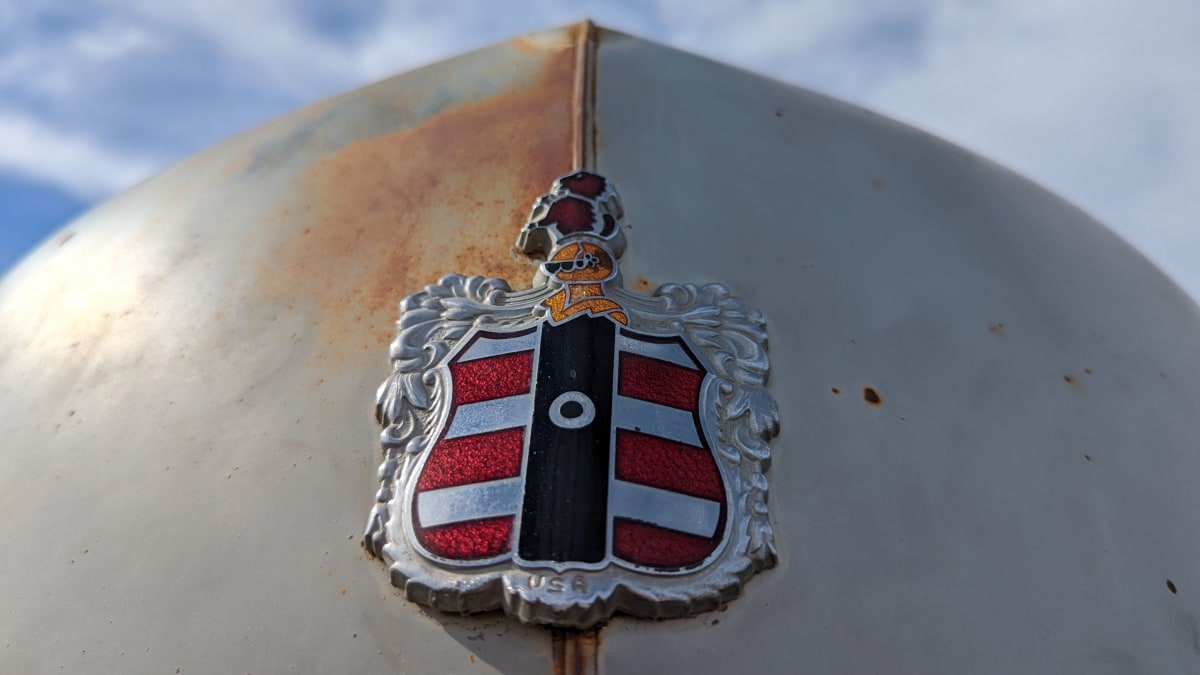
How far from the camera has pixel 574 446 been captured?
53.5 inches

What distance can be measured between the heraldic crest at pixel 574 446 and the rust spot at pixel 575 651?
0.02 meters

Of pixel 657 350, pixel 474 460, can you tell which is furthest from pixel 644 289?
pixel 474 460

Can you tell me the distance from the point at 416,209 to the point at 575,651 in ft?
2.67

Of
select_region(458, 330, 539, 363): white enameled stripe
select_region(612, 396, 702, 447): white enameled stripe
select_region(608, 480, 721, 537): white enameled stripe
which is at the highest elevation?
select_region(458, 330, 539, 363): white enameled stripe

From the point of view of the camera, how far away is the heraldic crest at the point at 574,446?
1.29m

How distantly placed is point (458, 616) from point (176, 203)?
110 centimetres

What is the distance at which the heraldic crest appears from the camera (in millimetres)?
1289

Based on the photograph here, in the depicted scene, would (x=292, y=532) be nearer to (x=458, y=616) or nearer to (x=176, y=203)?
(x=458, y=616)

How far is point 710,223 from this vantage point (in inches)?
71.0

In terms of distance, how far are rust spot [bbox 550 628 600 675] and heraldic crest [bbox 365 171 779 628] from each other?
0.06 ft

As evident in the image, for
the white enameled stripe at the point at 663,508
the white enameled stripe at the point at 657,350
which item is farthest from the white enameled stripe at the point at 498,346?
the white enameled stripe at the point at 663,508

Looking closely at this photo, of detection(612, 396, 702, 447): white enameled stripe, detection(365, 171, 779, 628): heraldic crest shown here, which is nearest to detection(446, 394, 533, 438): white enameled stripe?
detection(365, 171, 779, 628): heraldic crest

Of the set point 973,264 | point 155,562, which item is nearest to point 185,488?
point 155,562

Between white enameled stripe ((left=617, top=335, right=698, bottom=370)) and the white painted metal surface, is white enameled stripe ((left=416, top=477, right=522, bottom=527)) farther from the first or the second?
white enameled stripe ((left=617, top=335, right=698, bottom=370))
